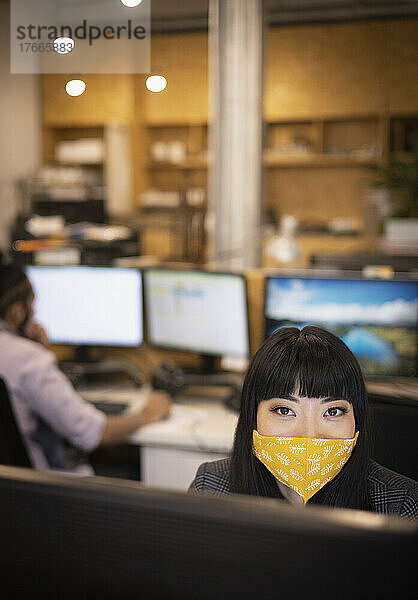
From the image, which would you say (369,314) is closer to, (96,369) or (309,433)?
(96,369)

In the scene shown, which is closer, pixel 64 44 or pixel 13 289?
pixel 64 44

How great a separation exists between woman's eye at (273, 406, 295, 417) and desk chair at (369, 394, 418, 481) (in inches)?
11.7

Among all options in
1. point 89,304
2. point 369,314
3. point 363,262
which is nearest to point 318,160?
point 363,262

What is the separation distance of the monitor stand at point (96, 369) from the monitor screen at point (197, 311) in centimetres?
13

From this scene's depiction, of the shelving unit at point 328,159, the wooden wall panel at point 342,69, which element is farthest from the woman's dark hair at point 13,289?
the wooden wall panel at point 342,69

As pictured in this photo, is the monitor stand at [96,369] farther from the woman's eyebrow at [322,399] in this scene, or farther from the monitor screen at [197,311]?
the woman's eyebrow at [322,399]

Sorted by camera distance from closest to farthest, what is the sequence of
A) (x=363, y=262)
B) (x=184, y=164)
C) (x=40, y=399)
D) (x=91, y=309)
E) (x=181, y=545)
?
(x=181, y=545), (x=40, y=399), (x=91, y=309), (x=363, y=262), (x=184, y=164)

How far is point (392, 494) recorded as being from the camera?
1150mm

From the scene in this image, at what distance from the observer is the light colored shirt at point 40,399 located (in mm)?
2111

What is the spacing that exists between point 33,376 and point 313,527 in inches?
68.9

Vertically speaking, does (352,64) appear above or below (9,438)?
above

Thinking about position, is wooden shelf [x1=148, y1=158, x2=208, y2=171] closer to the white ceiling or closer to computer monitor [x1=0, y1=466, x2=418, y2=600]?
the white ceiling

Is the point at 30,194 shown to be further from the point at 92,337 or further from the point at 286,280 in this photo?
the point at 286,280

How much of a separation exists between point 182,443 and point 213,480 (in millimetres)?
999
